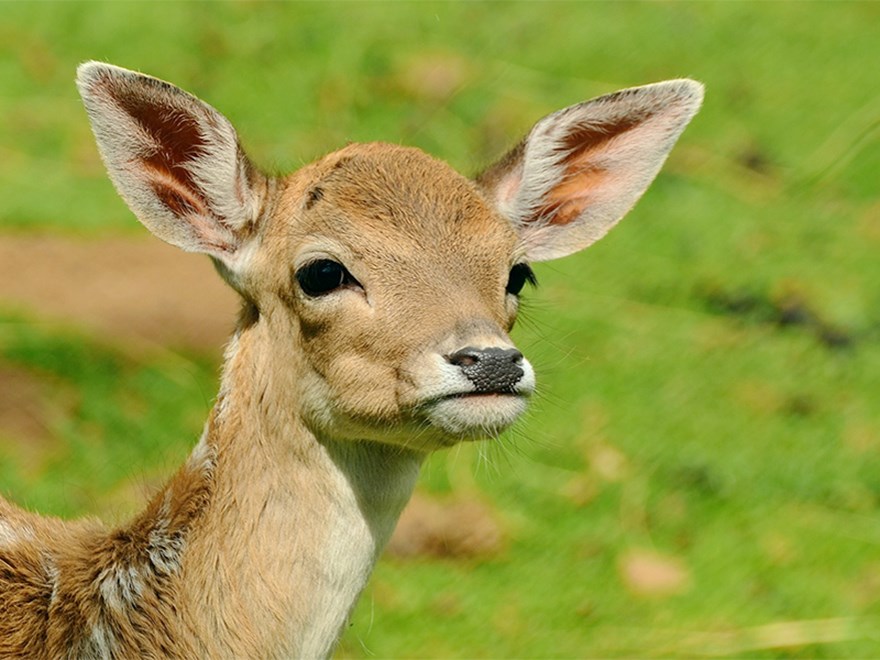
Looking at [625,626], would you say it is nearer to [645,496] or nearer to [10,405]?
[645,496]

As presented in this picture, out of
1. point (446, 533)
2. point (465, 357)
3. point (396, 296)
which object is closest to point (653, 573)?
point (446, 533)

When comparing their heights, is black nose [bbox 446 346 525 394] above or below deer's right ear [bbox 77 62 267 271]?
below

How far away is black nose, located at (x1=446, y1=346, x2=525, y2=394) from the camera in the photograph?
4.37 metres

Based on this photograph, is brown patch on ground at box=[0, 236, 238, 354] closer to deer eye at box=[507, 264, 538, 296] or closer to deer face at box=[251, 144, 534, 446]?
deer face at box=[251, 144, 534, 446]

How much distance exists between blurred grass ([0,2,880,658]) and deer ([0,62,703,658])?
74 centimetres

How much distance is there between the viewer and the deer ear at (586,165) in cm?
548

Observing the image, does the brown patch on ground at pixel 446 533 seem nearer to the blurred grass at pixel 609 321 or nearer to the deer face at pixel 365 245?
the blurred grass at pixel 609 321

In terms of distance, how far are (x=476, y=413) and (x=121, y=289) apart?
4334 mm

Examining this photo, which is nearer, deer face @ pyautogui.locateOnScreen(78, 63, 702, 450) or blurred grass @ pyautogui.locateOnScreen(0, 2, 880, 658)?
deer face @ pyautogui.locateOnScreen(78, 63, 702, 450)

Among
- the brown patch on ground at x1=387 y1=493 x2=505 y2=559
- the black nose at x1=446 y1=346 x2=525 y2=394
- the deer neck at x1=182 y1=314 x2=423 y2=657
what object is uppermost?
the black nose at x1=446 y1=346 x2=525 y2=394

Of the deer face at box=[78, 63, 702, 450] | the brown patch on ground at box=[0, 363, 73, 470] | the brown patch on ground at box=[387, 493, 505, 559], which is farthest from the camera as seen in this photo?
the brown patch on ground at box=[0, 363, 73, 470]

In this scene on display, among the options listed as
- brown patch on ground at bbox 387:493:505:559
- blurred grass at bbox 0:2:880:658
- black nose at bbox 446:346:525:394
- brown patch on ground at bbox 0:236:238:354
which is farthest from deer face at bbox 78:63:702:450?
brown patch on ground at bbox 0:236:238:354

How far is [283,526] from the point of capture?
188 inches

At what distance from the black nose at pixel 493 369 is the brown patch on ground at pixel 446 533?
9.09ft
